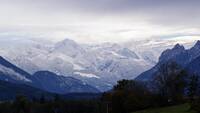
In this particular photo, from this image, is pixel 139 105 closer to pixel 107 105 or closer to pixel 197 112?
pixel 107 105

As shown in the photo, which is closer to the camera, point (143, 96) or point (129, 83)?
point (143, 96)

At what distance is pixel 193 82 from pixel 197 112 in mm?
57908

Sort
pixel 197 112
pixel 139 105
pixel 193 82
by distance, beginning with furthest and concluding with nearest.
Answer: pixel 193 82 < pixel 139 105 < pixel 197 112

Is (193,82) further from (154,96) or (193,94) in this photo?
(154,96)

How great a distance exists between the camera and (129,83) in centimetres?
17275

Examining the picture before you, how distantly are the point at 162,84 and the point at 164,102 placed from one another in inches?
334

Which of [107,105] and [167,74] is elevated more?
[167,74]

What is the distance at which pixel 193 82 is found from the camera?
16388cm

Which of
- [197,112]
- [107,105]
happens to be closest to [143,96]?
[107,105]

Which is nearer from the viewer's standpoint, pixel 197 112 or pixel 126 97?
pixel 197 112

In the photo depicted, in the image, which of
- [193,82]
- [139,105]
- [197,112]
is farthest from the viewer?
[193,82]

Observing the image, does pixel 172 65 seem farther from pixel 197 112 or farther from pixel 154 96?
pixel 197 112

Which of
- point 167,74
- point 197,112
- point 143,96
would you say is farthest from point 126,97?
point 197,112

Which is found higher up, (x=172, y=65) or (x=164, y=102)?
(x=172, y=65)
